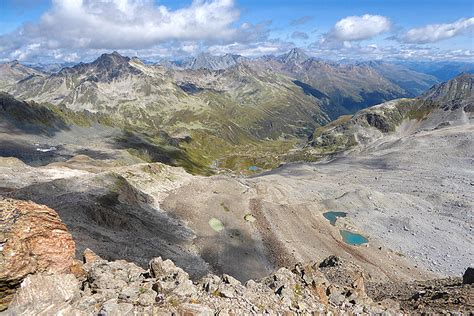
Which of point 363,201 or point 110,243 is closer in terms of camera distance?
point 110,243

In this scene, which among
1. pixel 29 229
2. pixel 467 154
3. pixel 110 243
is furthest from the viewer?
pixel 467 154

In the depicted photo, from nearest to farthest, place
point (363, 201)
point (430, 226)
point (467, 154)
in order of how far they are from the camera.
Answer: point (430, 226)
point (363, 201)
point (467, 154)

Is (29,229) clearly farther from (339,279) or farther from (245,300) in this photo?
(339,279)

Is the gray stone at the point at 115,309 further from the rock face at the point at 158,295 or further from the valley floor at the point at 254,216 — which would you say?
the valley floor at the point at 254,216

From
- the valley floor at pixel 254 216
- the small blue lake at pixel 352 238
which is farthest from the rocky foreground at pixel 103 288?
the small blue lake at pixel 352 238

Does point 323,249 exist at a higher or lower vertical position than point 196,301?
lower

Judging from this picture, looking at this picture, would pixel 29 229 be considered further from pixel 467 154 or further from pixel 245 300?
pixel 467 154

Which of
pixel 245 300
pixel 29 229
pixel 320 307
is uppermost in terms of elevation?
pixel 29 229

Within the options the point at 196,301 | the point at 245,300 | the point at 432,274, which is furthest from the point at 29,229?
the point at 432,274
